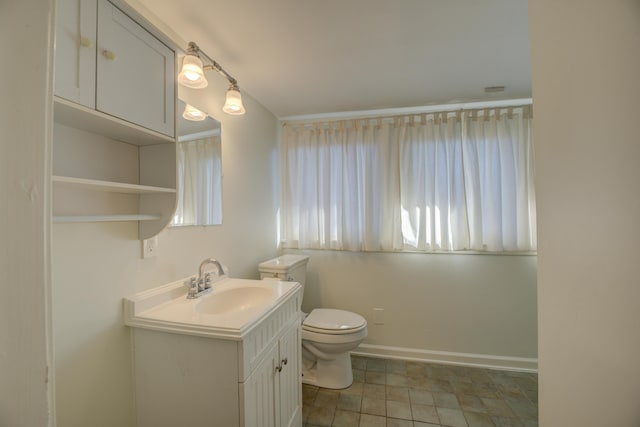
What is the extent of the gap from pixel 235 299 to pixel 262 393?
50 centimetres

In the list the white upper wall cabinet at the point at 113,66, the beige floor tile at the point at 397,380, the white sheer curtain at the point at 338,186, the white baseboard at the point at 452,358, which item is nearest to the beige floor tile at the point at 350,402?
the beige floor tile at the point at 397,380

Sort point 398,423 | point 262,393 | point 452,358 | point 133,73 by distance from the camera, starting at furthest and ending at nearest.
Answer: point 452,358 < point 398,423 < point 262,393 < point 133,73

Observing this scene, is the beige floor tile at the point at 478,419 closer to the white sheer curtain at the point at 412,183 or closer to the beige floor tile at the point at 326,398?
the beige floor tile at the point at 326,398

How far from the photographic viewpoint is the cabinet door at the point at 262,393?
873 millimetres

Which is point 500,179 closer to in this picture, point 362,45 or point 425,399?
point 362,45

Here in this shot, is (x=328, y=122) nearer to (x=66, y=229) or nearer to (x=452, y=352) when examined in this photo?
(x=66, y=229)

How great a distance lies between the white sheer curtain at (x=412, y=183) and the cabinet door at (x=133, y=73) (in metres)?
1.41

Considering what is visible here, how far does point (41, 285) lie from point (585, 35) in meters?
0.95

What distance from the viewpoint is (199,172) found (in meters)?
1.36

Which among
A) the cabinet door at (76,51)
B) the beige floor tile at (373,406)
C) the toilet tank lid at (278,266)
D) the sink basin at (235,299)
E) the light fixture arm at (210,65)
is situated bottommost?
the beige floor tile at (373,406)

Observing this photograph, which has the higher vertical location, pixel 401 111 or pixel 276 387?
pixel 401 111

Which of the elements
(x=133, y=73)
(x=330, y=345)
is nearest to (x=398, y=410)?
(x=330, y=345)

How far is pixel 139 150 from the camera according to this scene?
1.05 metres

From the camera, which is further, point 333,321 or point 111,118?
point 333,321
